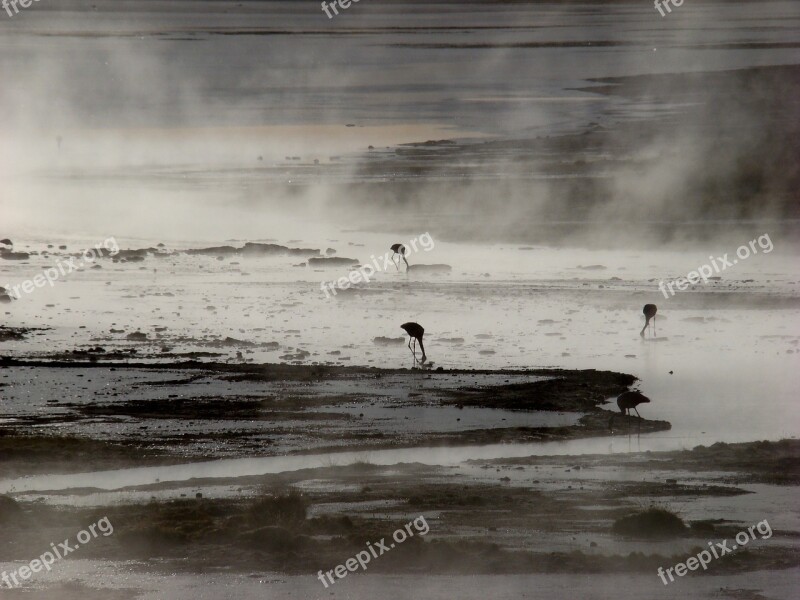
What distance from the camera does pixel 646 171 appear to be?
34.5m

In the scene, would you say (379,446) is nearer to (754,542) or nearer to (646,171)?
(754,542)

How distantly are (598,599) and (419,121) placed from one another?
3373 cm

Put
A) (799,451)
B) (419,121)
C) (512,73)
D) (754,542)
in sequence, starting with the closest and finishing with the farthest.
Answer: (754,542) < (799,451) < (419,121) < (512,73)

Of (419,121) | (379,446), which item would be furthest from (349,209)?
(379,446)

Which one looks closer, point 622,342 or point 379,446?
point 379,446
